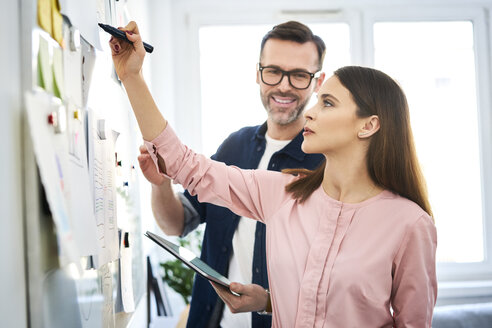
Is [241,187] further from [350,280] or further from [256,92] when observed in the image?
[256,92]

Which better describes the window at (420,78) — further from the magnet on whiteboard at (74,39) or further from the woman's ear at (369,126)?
the magnet on whiteboard at (74,39)

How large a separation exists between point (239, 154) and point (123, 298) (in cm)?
61

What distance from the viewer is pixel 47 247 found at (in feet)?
2.42

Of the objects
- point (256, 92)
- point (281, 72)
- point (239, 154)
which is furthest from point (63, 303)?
point (256, 92)

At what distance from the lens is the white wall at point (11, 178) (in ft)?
1.96

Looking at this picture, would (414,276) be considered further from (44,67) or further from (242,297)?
(44,67)

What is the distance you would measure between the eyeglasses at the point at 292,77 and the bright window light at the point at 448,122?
5.75 ft

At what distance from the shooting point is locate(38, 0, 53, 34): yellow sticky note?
2.23 ft

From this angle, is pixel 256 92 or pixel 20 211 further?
pixel 256 92

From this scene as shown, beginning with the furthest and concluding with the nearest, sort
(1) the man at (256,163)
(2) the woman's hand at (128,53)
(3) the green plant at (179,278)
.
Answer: (3) the green plant at (179,278)
(1) the man at (256,163)
(2) the woman's hand at (128,53)

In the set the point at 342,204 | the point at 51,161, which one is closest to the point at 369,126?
the point at 342,204

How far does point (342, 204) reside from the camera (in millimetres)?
1184

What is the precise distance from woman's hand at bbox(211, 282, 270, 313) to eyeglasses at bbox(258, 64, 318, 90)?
26.6 inches

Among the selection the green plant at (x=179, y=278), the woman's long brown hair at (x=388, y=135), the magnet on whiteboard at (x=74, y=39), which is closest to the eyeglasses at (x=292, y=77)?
the woman's long brown hair at (x=388, y=135)
